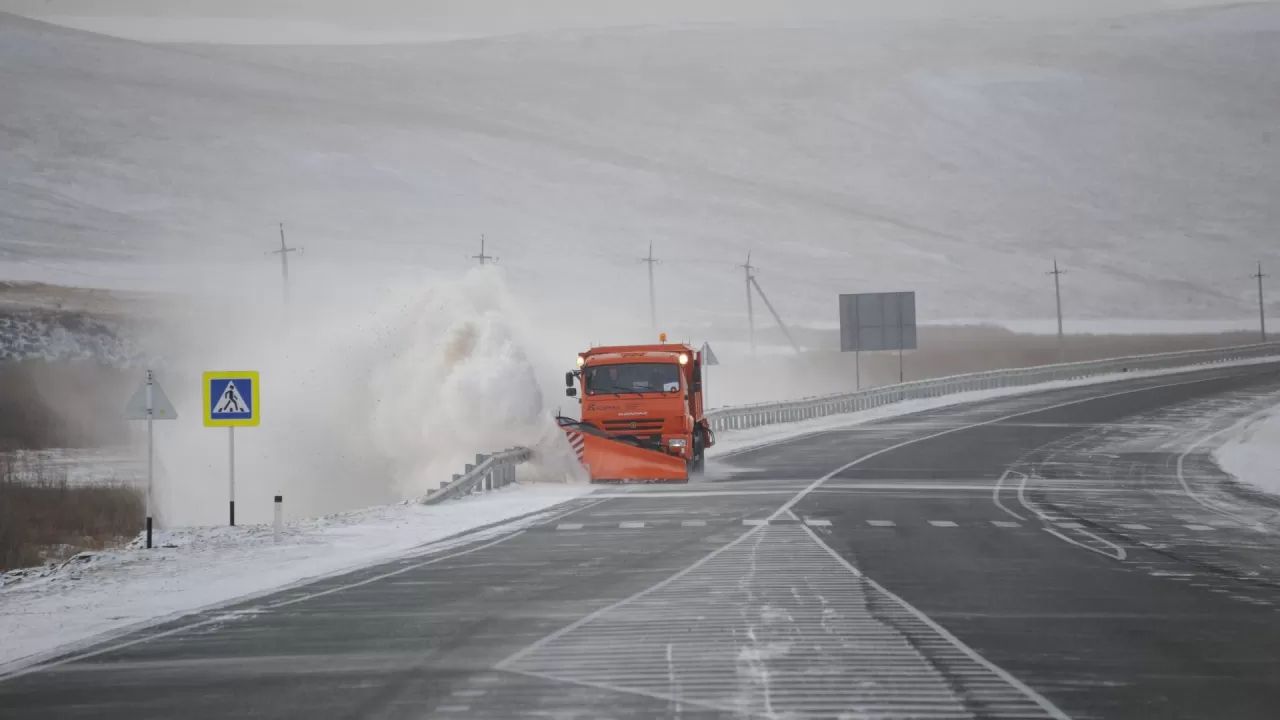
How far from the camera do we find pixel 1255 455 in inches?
1369

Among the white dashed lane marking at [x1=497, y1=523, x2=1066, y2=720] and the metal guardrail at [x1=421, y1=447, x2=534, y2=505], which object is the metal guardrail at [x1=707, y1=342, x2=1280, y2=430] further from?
the white dashed lane marking at [x1=497, y1=523, x2=1066, y2=720]

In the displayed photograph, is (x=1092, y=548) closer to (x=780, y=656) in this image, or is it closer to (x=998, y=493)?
(x=998, y=493)

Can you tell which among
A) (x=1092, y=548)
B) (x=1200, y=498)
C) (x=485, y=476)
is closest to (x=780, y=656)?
(x=1092, y=548)

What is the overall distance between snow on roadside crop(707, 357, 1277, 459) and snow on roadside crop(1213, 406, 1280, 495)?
1283 cm

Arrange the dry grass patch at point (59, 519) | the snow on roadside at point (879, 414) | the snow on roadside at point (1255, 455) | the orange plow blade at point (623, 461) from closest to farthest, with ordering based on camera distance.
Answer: the dry grass patch at point (59, 519) → the snow on roadside at point (1255, 455) → the orange plow blade at point (623, 461) → the snow on roadside at point (879, 414)

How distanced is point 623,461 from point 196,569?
13774mm

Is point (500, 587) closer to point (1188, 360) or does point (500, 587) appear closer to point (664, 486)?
point (664, 486)

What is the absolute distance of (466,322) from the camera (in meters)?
35.2

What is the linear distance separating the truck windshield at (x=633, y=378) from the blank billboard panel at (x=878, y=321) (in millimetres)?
39944

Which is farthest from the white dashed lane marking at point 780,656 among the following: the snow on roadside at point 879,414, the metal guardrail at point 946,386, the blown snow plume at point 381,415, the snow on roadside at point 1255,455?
the metal guardrail at point 946,386

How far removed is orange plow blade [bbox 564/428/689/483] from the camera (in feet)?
100

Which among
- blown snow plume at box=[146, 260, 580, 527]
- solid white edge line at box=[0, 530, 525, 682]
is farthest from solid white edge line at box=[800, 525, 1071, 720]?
blown snow plume at box=[146, 260, 580, 527]

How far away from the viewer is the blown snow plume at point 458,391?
1293 inches

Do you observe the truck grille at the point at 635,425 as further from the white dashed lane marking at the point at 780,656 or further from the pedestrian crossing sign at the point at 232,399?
the white dashed lane marking at the point at 780,656
